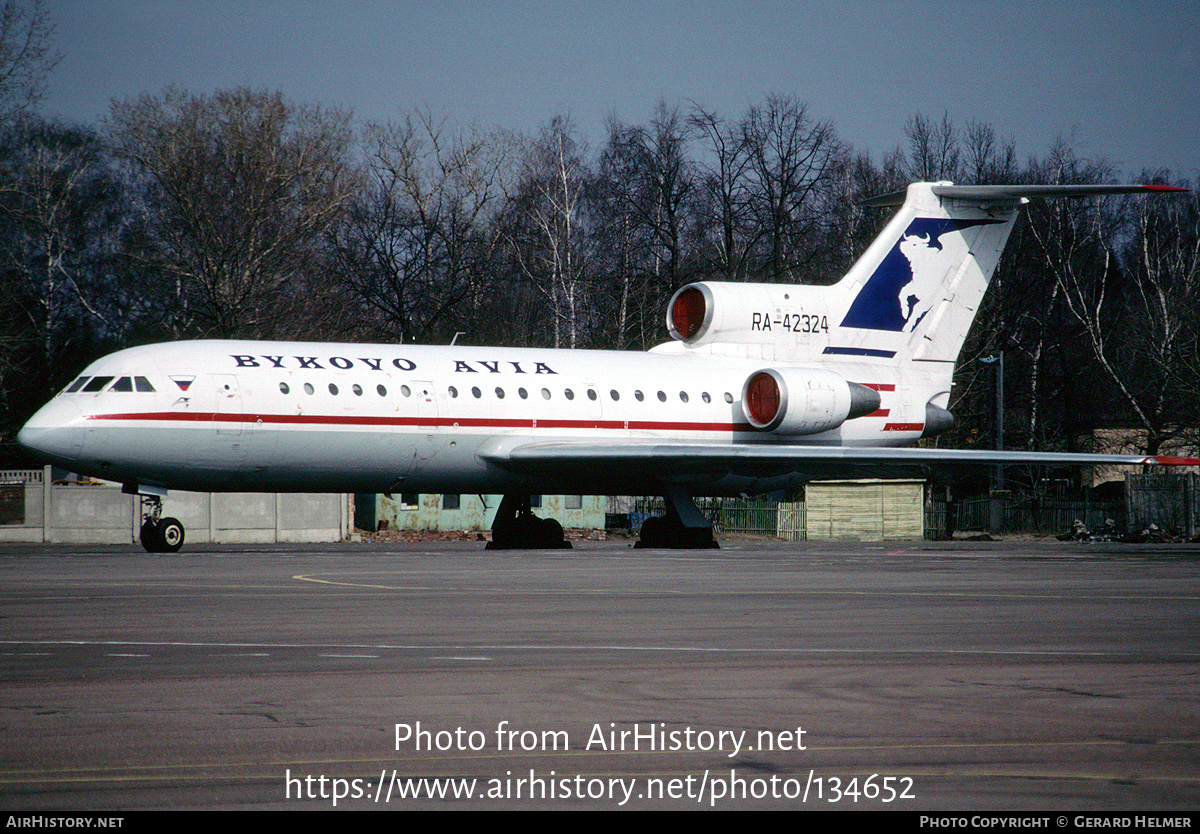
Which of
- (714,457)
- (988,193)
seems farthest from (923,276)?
(714,457)

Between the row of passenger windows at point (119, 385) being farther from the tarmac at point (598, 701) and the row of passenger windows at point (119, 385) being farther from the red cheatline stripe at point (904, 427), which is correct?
the red cheatline stripe at point (904, 427)

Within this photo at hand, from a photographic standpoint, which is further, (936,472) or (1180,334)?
(936,472)

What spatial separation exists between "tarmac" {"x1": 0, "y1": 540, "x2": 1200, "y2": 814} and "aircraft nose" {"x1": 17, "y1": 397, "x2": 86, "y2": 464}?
768cm

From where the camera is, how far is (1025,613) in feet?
35.3

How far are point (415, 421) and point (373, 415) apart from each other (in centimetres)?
85

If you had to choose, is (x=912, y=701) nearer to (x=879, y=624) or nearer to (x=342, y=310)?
(x=879, y=624)

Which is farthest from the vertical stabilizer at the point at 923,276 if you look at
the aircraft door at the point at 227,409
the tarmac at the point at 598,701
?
the tarmac at the point at 598,701

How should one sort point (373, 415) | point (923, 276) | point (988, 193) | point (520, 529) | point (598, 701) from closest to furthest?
point (598, 701) → point (373, 415) → point (520, 529) → point (988, 193) → point (923, 276)

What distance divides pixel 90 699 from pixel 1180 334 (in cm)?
4689

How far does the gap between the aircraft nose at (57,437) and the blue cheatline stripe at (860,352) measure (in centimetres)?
1592

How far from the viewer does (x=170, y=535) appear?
21250 millimetres

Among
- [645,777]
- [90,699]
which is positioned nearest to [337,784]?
[645,777]

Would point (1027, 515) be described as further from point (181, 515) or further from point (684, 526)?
point (181, 515)

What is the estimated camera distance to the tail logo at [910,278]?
28.1 m
